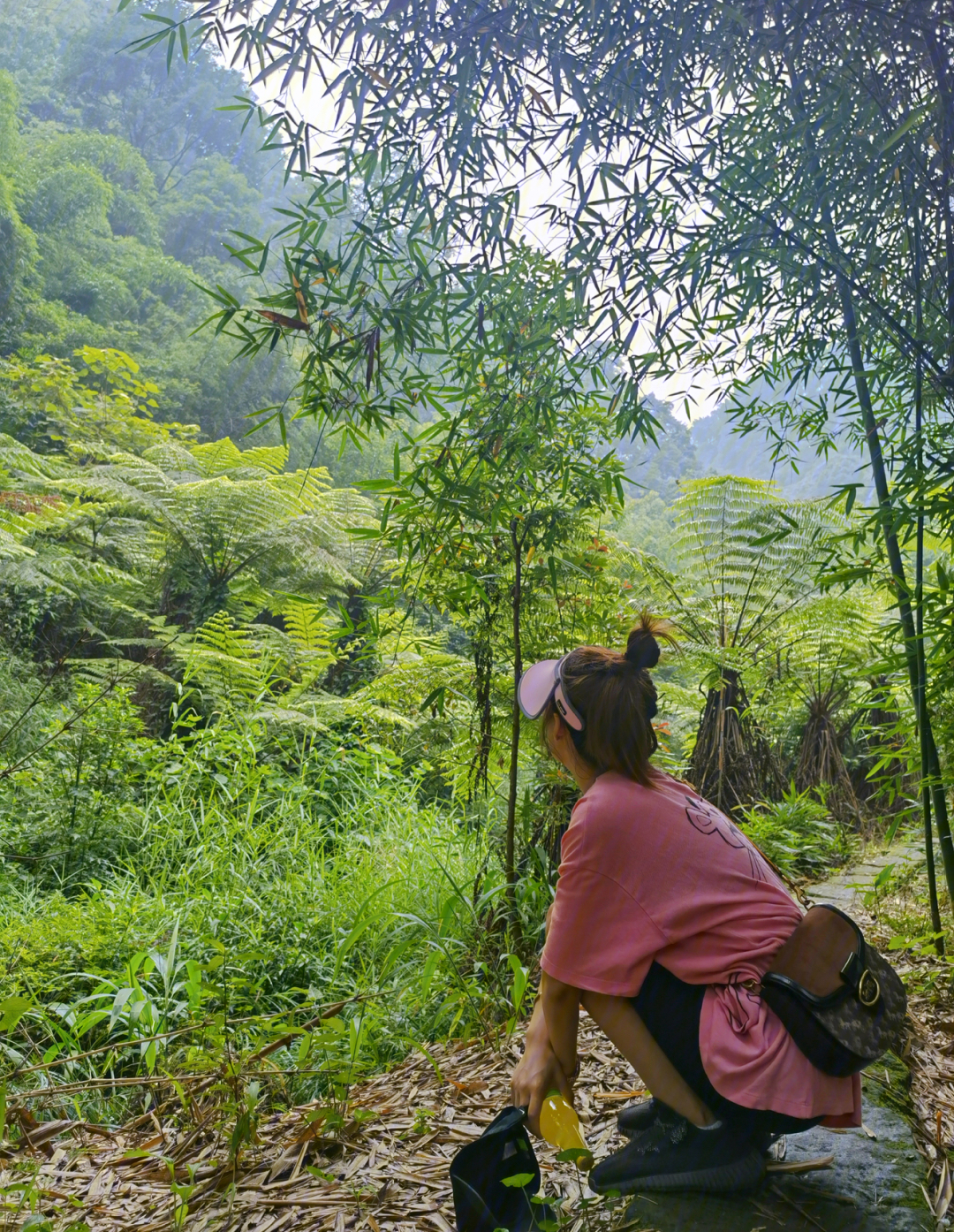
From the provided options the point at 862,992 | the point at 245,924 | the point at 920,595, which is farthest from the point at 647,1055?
the point at 245,924

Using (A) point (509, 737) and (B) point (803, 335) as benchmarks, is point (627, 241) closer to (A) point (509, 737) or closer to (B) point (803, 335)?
(B) point (803, 335)

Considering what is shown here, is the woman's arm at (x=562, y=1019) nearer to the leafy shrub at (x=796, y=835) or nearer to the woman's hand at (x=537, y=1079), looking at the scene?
the woman's hand at (x=537, y=1079)

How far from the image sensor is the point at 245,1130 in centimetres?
124

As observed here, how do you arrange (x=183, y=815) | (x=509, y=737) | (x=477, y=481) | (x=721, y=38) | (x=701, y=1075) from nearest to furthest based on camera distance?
(x=701, y=1075)
(x=721, y=38)
(x=477, y=481)
(x=509, y=737)
(x=183, y=815)

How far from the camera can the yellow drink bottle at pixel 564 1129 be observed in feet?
3.27

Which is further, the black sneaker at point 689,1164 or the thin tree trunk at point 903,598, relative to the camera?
the thin tree trunk at point 903,598

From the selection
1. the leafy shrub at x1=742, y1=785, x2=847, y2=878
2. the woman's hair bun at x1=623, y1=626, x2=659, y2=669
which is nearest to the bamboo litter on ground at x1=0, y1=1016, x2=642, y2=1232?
the woman's hair bun at x1=623, y1=626, x2=659, y2=669

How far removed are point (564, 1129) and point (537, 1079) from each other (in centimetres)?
10

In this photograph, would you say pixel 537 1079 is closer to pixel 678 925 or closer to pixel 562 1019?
pixel 562 1019

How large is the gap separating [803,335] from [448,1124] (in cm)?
174

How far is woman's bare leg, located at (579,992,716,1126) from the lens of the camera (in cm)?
109

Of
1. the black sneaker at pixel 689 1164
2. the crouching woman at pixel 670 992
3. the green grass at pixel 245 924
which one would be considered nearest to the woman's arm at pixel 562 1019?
the crouching woman at pixel 670 992

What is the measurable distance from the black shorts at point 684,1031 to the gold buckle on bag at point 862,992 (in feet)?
0.61

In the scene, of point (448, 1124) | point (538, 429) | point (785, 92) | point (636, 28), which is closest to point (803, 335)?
point (785, 92)
